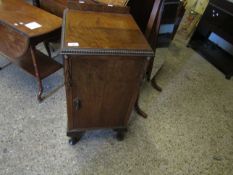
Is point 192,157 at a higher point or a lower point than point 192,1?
lower

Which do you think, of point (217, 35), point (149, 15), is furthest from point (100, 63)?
point (217, 35)

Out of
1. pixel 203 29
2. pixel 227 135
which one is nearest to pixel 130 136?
pixel 227 135

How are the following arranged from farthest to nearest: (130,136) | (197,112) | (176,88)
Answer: (176,88), (197,112), (130,136)

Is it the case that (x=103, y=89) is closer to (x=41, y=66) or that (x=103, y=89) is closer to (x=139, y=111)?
(x=139, y=111)

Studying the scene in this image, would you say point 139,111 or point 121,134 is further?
point 139,111

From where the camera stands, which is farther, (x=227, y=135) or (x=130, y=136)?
(x=227, y=135)

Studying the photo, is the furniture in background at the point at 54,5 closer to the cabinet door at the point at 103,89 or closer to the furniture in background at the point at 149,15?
the furniture in background at the point at 149,15

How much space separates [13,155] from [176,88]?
1624mm

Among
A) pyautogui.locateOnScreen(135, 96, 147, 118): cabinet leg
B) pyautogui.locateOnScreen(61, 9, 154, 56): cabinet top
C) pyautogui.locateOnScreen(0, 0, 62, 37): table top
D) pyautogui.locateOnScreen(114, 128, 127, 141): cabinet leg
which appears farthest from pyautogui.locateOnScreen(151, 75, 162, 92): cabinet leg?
pyautogui.locateOnScreen(0, 0, 62, 37): table top

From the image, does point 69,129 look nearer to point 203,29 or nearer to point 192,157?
point 192,157

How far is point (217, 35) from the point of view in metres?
2.52

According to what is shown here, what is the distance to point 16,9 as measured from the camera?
5.29 ft

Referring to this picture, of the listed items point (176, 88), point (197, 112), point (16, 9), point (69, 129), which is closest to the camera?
point (69, 129)

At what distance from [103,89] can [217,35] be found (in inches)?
84.7
